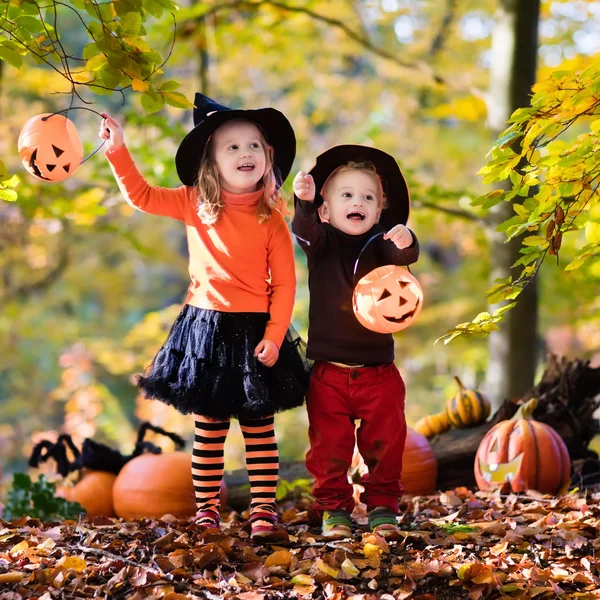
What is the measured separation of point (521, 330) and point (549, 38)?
4.32 meters

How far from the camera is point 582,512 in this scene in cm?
347

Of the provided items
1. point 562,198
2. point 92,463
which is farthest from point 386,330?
point 92,463

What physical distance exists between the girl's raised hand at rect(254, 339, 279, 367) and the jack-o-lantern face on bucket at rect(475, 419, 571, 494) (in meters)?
1.55

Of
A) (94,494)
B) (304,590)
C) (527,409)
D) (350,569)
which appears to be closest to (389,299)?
(350,569)

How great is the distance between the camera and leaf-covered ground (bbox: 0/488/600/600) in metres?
2.54

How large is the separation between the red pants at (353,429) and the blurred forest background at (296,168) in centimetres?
356

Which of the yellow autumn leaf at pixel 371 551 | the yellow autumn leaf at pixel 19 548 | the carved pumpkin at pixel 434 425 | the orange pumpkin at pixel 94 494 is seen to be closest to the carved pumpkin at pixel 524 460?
the carved pumpkin at pixel 434 425

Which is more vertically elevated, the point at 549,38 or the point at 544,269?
the point at 549,38

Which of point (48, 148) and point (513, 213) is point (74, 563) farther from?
point (513, 213)

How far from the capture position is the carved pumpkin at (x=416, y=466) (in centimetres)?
426

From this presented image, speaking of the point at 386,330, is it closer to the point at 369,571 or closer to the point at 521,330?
the point at 369,571

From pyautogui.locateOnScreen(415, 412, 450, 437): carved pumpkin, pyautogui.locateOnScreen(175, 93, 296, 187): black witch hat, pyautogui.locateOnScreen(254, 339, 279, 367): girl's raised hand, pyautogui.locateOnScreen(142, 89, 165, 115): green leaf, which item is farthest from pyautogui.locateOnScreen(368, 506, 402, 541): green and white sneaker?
pyautogui.locateOnScreen(142, 89, 165, 115): green leaf

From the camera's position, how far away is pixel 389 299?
312cm

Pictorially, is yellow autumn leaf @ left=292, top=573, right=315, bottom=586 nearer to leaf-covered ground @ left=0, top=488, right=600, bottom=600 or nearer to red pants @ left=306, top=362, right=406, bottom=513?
leaf-covered ground @ left=0, top=488, right=600, bottom=600
